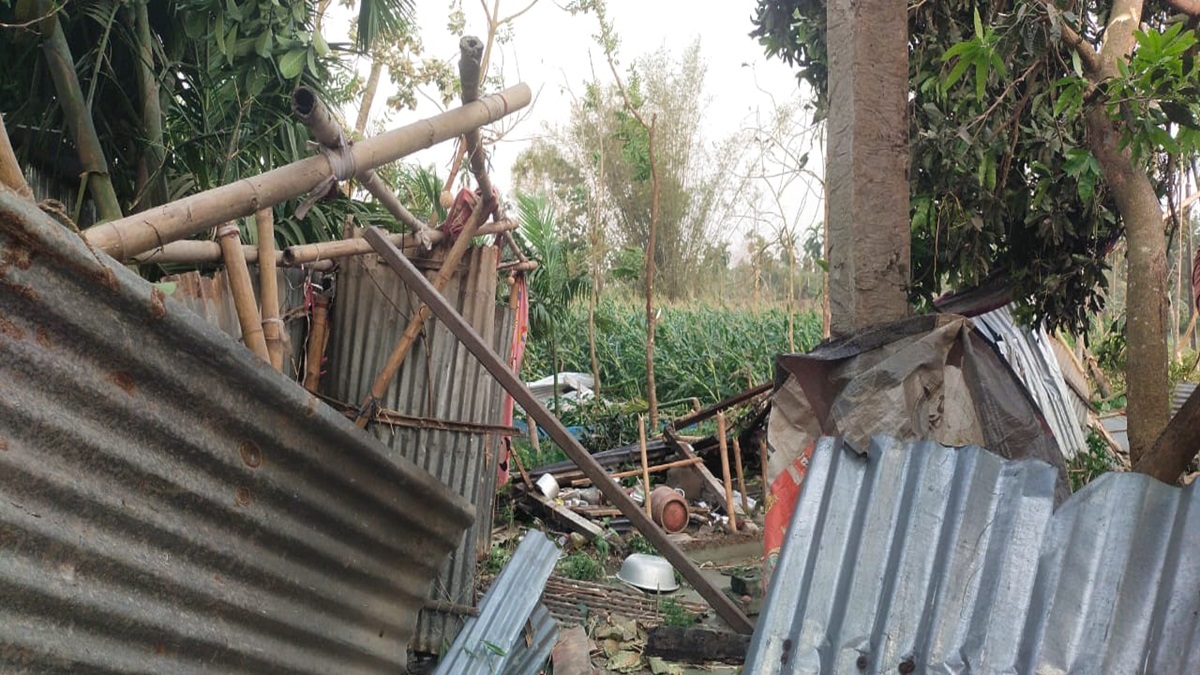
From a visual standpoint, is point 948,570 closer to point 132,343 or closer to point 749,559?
point 132,343

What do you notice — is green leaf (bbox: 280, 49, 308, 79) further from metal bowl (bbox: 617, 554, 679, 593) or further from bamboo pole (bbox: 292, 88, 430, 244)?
metal bowl (bbox: 617, 554, 679, 593)

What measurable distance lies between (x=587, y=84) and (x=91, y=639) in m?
14.6

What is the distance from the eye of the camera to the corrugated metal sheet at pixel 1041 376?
7.37m

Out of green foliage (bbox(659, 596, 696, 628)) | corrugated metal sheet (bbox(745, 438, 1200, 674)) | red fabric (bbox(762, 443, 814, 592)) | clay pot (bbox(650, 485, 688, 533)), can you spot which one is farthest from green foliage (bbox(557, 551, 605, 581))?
corrugated metal sheet (bbox(745, 438, 1200, 674))

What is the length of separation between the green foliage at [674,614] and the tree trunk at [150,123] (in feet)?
13.2

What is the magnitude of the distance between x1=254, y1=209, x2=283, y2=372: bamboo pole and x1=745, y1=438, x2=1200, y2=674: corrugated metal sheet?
179 cm

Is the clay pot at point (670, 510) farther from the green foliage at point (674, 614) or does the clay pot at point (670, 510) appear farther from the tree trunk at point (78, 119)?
the tree trunk at point (78, 119)

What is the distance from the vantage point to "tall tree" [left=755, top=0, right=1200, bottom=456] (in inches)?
110

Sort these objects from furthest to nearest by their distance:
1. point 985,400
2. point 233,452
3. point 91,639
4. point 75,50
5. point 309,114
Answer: point 75,50
point 985,400
point 309,114
point 233,452
point 91,639

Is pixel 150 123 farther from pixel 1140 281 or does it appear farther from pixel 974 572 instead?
pixel 974 572

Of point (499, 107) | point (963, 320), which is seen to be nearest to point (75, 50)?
point (499, 107)

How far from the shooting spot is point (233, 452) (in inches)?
83.0

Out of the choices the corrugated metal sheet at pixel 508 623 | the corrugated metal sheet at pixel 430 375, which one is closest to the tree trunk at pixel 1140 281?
the corrugated metal sheet at pixel 508 623

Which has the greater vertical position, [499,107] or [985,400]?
[499,107]
